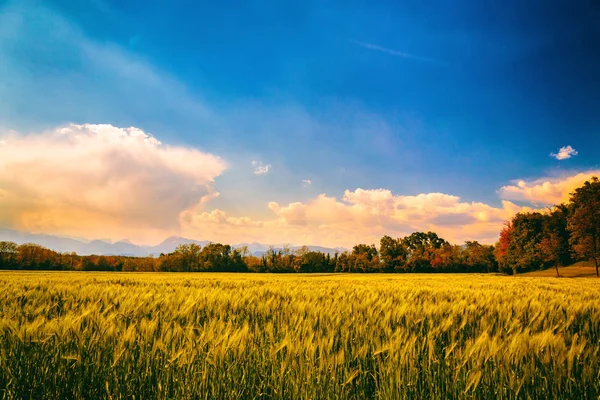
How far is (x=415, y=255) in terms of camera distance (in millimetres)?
75688

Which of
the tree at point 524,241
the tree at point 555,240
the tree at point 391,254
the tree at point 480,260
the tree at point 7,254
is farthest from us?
the tree at point 391,254

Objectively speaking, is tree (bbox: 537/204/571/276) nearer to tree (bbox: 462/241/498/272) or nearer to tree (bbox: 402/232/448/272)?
tree (bbox: 462/241/498/272)

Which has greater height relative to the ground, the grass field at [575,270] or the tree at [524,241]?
the tree at [524,241]

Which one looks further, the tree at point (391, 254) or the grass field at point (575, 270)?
the tree at point (391, 254)

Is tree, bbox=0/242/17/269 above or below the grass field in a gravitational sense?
above

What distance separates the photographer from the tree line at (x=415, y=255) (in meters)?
39.9

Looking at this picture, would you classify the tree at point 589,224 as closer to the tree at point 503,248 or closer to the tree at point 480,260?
the tree at point 503,248

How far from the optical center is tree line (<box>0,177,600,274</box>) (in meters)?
39.9

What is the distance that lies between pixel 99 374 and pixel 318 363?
1554 millimetres

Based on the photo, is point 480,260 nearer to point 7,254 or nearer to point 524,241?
point 524,241

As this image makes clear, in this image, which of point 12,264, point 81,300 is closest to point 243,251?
point 12,264

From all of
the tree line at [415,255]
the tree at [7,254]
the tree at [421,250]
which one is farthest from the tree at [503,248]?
the tree at [7,254]

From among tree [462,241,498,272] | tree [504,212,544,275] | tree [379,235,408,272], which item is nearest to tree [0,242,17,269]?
tree [379,235,408,272]

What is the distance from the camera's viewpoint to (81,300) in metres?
5.23
